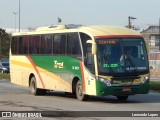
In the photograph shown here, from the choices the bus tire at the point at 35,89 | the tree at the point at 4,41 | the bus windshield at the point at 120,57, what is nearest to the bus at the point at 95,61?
the bus windshield at the point at 120,57

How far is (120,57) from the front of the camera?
2022 cm

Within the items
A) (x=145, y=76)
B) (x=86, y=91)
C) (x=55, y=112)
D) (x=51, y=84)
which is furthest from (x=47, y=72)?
(x=55, y=112)

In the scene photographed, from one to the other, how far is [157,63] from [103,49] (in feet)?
157

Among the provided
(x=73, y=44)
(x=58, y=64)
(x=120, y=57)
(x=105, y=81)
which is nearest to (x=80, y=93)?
(x=105, y=81)

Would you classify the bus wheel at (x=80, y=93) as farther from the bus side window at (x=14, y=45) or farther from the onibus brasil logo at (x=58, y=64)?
the bus side window at (x=14, y=45)

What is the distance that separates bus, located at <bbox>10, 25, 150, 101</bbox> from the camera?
65.9 feet

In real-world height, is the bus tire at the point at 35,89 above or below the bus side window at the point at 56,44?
below

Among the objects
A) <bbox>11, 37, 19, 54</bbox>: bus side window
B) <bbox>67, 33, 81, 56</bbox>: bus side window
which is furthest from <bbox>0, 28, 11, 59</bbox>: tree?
<bbox>67, 33, 81, 56</bbox>: bus side window

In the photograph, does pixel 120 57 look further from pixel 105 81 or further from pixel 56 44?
pixel 56 44

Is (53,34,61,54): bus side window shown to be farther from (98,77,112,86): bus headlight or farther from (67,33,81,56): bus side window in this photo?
(98,77,112,86): bus headlight

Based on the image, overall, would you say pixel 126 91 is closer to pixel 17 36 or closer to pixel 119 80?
pixel 119 80

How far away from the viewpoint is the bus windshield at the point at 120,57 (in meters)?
20.1

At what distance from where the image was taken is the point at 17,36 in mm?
27984

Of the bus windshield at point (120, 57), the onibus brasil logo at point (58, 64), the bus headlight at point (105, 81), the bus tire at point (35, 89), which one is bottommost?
the bus tire at point (35, 89)
